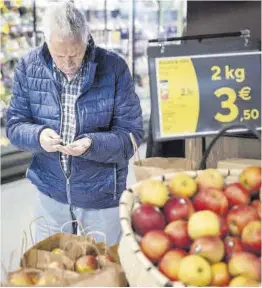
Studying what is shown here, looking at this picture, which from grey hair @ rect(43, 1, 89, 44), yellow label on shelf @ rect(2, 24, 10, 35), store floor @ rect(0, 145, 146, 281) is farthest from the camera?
yellow label on shelf @ rect(2, 24, 10, 35)

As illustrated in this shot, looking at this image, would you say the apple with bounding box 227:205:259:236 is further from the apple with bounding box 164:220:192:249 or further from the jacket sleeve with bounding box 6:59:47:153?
the jacket sleeve with bounding box 6:59:47:153

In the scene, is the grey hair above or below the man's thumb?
above

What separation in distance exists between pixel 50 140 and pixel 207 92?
3.04 ft

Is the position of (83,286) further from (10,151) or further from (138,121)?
(10,151)

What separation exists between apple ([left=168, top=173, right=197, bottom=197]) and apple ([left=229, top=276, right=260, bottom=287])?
0.29 m

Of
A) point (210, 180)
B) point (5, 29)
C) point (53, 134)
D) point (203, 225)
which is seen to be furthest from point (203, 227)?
point (5, 29)

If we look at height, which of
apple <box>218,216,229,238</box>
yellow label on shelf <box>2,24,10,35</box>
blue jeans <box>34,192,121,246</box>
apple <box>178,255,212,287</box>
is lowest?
blue jeans <box>34,192,121,246</box>

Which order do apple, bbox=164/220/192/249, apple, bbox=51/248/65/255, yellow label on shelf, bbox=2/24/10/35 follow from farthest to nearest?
yellow label on shelf, bbox=2/24/10/35
apple, bbox=51/248/65/255
apple, bbox=164/220/192/249

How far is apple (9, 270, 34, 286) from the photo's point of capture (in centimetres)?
158

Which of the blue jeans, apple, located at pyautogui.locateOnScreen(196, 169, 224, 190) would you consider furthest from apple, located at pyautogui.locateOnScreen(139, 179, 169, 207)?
the blue jeans

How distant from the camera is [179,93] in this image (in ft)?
5.57

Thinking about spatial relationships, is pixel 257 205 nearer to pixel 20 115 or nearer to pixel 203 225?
pixel 203 225

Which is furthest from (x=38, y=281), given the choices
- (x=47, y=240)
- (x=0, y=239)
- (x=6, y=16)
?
(x=6, y=16)

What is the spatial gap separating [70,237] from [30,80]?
0.94 metres
